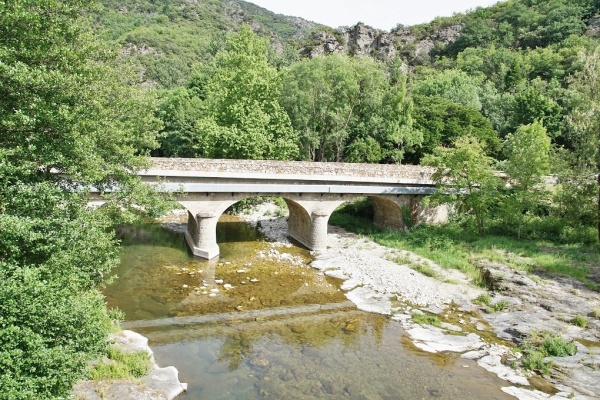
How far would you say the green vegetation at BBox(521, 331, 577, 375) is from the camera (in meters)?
12.7

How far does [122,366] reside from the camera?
1063cm

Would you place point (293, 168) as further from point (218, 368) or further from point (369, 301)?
point (218, 368)

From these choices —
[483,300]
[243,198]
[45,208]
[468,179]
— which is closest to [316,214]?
[243,198]

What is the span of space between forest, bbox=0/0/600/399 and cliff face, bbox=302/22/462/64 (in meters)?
39.9

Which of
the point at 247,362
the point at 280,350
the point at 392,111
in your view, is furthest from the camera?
the point at 392,111

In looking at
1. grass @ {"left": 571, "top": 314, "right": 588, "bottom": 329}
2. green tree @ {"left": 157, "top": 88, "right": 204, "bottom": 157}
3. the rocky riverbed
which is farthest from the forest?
grass @ {"left": 571, "top": 314, "right": 588, "bottom": 329}

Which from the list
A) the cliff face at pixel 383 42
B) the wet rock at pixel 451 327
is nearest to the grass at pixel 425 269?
the wet rock at pixel 451 327

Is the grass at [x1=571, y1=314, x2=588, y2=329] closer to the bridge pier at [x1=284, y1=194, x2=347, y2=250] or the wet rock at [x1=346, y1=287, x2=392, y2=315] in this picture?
the wet rock at [x1=346, y1=287, x2=392, y2=315]

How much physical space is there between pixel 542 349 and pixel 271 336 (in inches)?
355

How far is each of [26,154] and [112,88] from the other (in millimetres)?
6446

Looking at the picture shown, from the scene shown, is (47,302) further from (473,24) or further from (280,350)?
(473,24)

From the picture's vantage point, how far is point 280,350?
532 inches

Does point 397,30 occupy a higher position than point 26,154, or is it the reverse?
point 397,30

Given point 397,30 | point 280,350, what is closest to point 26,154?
point 280,350
